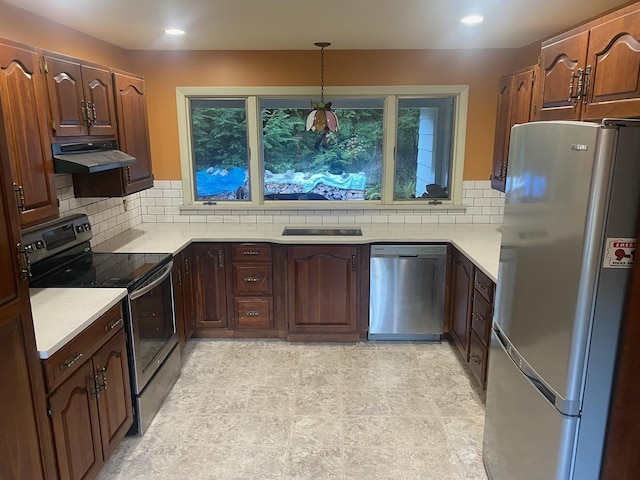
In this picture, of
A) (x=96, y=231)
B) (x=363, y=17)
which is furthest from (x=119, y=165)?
(x=363, y=17)

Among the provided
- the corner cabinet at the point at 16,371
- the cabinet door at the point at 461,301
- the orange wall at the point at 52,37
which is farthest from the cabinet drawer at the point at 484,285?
the orange wall at the point at 52,37

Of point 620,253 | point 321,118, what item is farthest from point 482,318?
point 321,118

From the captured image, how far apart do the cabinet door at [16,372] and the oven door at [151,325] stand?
2.65ft

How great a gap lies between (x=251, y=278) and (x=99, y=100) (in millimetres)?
1684

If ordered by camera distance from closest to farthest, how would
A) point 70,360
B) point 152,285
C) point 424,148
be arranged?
1. point 70,360
2. point 152,285
3. point 424,148

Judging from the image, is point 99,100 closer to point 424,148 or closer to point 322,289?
point 322,289

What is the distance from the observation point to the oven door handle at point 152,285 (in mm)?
2513

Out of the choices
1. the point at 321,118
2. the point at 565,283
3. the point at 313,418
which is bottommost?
the point at 313,418

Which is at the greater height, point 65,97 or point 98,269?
point 65,97

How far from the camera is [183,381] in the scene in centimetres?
324

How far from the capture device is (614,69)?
5.49 feet

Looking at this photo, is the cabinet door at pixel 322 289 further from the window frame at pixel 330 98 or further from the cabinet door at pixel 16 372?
the cabinet door at pixel 16 372

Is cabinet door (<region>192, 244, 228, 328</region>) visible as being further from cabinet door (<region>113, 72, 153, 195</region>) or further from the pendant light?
the pendant light

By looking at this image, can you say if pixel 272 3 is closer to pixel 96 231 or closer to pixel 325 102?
pixel 325 102
